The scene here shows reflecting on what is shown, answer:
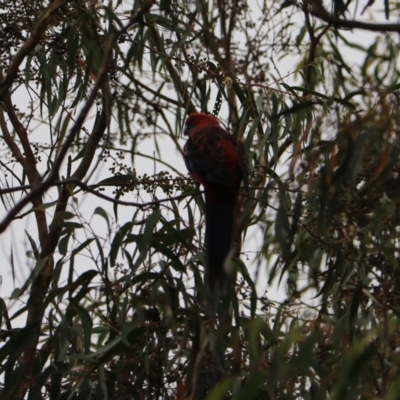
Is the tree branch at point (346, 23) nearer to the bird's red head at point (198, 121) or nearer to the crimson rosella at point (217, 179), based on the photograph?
the crimson rosella at point (217, 179)

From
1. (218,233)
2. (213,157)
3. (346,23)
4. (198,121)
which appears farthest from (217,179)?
(346,23)

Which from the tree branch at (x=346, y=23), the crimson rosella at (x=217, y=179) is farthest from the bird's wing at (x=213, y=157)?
the tree branch at (x=346, y=23)

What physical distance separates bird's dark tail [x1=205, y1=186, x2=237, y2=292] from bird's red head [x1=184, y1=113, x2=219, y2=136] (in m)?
0.53

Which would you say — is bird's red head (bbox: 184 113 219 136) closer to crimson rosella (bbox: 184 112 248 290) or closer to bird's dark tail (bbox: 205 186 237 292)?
crimson rosella (bbox: 184 112 248 290)

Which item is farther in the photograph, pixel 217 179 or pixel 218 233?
pixel 217 179

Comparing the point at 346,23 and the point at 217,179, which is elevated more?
the point at 217,179

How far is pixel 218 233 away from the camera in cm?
282

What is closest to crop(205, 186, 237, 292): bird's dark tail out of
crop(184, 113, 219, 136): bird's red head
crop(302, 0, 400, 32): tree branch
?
crop(184, 113, 219, 136): bird's red head

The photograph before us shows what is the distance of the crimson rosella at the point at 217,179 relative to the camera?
273cm

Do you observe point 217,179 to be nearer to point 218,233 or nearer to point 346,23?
point 218,233

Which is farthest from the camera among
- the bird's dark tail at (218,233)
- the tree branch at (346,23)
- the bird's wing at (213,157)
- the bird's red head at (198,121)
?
the bird's red head at (198,121)

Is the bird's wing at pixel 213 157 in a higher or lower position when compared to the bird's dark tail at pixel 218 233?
higher

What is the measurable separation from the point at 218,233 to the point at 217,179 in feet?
0.72

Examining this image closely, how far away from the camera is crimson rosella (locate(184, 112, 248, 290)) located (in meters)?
2.73
